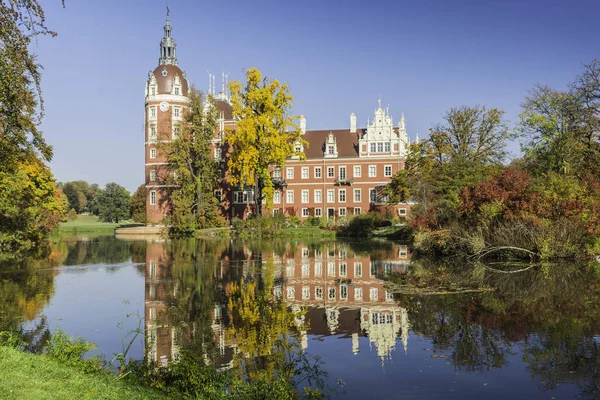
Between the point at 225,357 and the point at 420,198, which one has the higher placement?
the point at 420,198

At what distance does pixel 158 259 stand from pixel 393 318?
17541mm

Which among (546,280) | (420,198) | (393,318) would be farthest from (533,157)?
(393,318)

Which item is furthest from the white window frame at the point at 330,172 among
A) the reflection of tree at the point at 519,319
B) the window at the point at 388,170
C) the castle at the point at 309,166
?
the reflection of tree at the point at 519,319

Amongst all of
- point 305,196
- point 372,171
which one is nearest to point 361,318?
point 372,171

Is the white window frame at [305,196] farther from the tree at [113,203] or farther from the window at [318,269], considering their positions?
the tree at [113,203]

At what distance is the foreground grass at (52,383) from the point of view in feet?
19.2

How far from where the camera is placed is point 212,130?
167 feet

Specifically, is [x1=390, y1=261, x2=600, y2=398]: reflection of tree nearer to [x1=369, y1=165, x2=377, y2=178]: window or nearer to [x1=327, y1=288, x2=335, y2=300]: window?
[x1=327, y1=288, x2=335, y2=300]: window

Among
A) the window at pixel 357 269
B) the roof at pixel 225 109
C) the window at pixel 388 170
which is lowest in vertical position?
the window at pixel 357 269

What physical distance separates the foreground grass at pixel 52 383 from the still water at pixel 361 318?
2063 mm

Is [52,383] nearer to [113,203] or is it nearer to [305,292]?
[305,292]

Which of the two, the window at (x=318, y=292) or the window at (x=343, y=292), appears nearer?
the window at (x=343, y=292)

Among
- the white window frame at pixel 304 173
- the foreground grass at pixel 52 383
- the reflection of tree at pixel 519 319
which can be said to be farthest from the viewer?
the white window frame at pixel 304 173

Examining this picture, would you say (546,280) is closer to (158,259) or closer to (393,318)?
(393,318)
